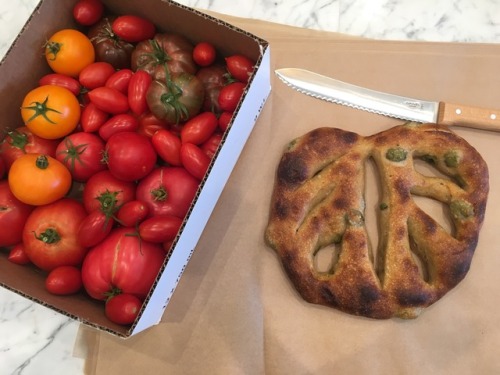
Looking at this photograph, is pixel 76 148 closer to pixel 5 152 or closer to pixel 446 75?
pixel 5 152

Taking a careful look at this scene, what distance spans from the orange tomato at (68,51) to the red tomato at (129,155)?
18 centimetres

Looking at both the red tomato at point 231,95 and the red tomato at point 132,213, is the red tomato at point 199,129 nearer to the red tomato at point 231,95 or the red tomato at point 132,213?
the red tomato at point 231,95

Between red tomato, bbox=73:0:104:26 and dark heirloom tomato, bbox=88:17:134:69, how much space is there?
0.05 ft

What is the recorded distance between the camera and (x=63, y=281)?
78 centimetres

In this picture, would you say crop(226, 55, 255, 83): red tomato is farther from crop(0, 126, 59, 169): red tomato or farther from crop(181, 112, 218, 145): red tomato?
crop(0, 126, 59, 169): red tomato

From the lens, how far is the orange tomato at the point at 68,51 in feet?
2.82

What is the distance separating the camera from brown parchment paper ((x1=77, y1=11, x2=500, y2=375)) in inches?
33.2

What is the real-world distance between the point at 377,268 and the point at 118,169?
0.50 metres

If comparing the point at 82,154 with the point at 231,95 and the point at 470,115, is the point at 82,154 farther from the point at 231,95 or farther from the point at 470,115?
the point at 470,115

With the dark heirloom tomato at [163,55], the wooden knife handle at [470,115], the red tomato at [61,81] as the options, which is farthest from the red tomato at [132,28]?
the wooden knife handle at [470,115]

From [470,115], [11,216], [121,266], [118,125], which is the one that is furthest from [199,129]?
[470,115]

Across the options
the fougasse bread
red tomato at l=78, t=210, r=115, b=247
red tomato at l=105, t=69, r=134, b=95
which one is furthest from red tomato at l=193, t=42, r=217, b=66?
red tomato at l=78, t=210, r=115, b=247

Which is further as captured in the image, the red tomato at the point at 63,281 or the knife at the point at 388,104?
the knife at the point at 388,104

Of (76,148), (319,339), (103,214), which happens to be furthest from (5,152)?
(319,339)
